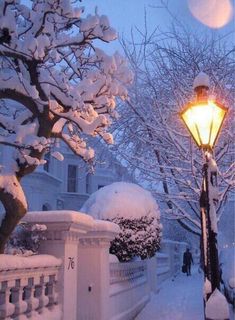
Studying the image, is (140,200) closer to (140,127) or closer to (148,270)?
(140,127)

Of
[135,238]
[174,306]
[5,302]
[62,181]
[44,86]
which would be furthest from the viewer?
[62,181]

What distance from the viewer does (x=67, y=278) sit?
5914 mm

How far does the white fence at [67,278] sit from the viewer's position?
472 cm

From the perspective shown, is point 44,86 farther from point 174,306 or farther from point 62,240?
point 174,306

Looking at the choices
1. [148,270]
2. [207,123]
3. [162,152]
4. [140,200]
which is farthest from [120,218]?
[207,123]

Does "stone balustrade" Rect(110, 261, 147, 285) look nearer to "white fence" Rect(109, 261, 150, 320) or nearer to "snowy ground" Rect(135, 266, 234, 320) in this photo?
"white fence" Rect(109, 261, 150, 320)

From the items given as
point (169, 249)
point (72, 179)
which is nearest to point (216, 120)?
point (169, 249)

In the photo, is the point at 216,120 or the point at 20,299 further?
the point at 216,120

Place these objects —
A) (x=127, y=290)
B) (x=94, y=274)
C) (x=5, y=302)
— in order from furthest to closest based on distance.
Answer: (x=127, y=290), (x=94, y=274), (x=5, y=302)

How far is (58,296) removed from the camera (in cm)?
576

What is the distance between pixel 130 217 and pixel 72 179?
68.5ft

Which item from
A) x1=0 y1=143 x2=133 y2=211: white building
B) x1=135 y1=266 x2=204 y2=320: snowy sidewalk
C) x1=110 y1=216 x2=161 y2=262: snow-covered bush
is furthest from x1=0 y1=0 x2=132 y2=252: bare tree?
x1=0 y1=143 x2=133 y2=211: white building

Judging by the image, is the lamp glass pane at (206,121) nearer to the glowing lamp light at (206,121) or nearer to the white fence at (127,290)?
the glowing lamp light at (206,121)

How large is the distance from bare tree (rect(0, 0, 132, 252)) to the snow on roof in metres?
5.80
